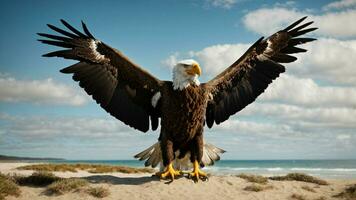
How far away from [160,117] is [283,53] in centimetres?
386

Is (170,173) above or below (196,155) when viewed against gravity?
below

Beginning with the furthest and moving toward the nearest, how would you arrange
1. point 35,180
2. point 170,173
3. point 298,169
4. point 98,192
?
point 298,169
point 35,180
point 170,173
point 98,192

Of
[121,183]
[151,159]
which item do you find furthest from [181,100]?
[121,183]

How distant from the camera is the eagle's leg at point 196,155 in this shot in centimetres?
870

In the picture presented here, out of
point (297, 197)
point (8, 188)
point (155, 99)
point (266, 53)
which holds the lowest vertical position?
point (297, 197)

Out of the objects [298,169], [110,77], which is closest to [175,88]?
[110,77]

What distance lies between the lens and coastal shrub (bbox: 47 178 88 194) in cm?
914

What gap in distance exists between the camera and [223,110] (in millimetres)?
10000

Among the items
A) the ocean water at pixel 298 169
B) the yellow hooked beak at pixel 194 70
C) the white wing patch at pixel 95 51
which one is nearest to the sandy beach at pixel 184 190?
the yellow hooked beak at pixel 194 70

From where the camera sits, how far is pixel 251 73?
9.98m

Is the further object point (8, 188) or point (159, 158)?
point (159, 158)

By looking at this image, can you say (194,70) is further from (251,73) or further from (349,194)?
(349,194)

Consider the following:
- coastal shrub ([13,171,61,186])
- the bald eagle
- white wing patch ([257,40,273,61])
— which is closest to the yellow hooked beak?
the bald eagle

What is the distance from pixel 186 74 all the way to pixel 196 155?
2006 millimetres
